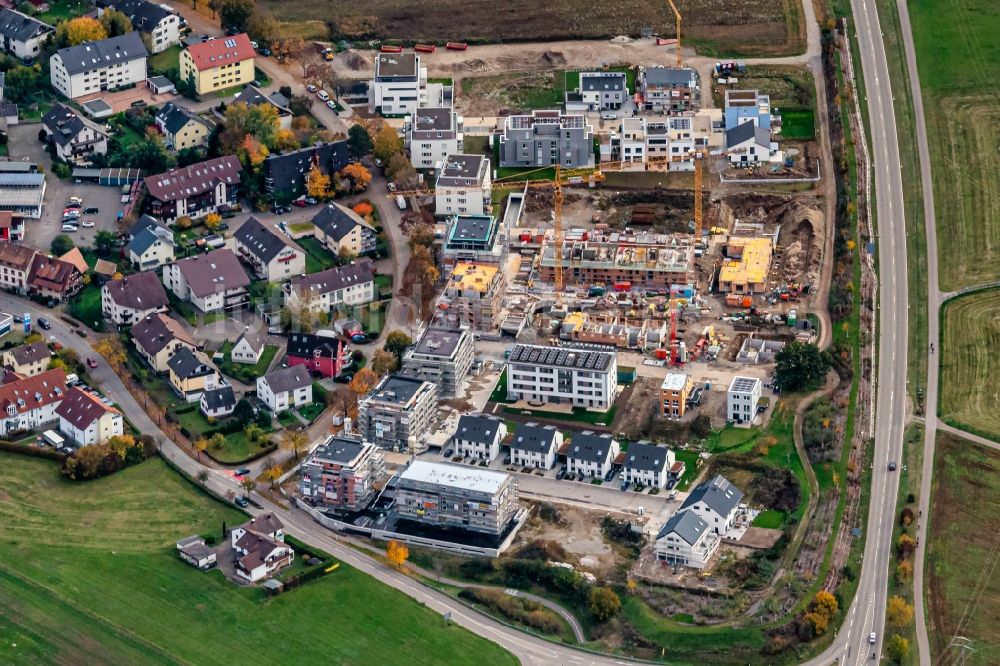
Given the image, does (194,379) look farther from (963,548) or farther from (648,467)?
(963,548)

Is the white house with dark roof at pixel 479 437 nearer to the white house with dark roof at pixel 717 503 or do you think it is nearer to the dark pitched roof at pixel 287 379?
the dark pitched roof at pixel 287 379

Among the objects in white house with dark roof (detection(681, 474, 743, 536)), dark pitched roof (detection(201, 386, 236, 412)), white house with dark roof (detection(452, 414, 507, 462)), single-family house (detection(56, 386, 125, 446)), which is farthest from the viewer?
dark pitched roof (detection(201, 386, 236, 412))

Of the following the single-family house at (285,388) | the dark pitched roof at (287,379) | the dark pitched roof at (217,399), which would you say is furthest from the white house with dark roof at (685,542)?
the dark pitched roof at (217,399)

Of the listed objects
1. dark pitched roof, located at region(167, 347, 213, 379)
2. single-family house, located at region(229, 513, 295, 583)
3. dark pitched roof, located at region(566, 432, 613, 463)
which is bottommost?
single-family house, located at region(229, 513, 295, 583)

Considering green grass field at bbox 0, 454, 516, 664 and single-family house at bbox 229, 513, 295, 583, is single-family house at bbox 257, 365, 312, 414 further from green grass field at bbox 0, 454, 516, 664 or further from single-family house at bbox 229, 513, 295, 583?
single-family house at bbox 229, 513, 295, 583

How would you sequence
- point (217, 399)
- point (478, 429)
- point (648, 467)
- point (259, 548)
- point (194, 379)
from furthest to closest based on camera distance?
point (194, 379), point (217, 399), point (478, 429), point (648, 467), point (259, 548)

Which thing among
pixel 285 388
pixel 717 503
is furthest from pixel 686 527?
pixel 285 388

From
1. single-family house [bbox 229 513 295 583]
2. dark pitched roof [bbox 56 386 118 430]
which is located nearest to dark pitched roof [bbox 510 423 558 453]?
single-family house [bbox 229 513 295 583]
